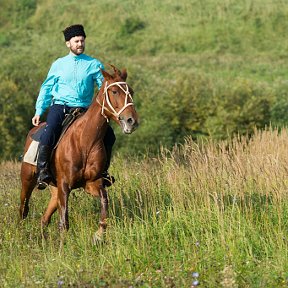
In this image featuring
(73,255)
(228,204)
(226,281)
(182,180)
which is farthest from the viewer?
(182,180)

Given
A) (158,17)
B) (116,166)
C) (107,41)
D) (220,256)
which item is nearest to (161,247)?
(220,256)

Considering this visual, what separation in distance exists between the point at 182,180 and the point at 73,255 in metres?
2.33

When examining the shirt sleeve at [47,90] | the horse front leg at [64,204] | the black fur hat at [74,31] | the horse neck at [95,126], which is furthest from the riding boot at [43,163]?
the black fur hat at [74,31]

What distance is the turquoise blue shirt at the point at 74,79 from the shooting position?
27.9 feet

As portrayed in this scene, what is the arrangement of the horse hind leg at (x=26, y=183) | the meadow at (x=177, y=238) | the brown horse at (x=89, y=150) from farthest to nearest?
the horse hind leg at (x=26, y=183) < the brown horse at (x=89, y=150) < the meadow at (x=177, y=238)

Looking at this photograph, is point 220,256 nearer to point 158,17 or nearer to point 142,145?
point 142,145

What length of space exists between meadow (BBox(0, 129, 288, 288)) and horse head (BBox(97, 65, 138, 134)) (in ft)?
3.08

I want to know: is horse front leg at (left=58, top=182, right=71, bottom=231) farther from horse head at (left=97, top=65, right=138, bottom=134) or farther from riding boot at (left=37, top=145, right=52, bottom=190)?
horse head at (left=97, top=65, right=138, bottom=134)

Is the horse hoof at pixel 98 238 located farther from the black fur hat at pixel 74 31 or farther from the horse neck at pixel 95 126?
the black fur hat at pixel 74 31

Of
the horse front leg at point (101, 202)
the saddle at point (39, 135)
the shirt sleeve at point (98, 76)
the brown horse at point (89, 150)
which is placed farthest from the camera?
the shirt sleeve at point (98, 76)

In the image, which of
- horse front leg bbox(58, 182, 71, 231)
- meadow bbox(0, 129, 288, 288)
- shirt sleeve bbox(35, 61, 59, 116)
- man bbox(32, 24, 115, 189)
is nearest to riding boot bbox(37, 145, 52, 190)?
man bbox(32, 24, 115, 189)

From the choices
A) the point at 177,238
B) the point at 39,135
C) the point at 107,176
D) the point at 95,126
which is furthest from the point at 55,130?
the point at 177,238

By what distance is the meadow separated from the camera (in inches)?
242

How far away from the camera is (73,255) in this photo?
7059 millimetres
